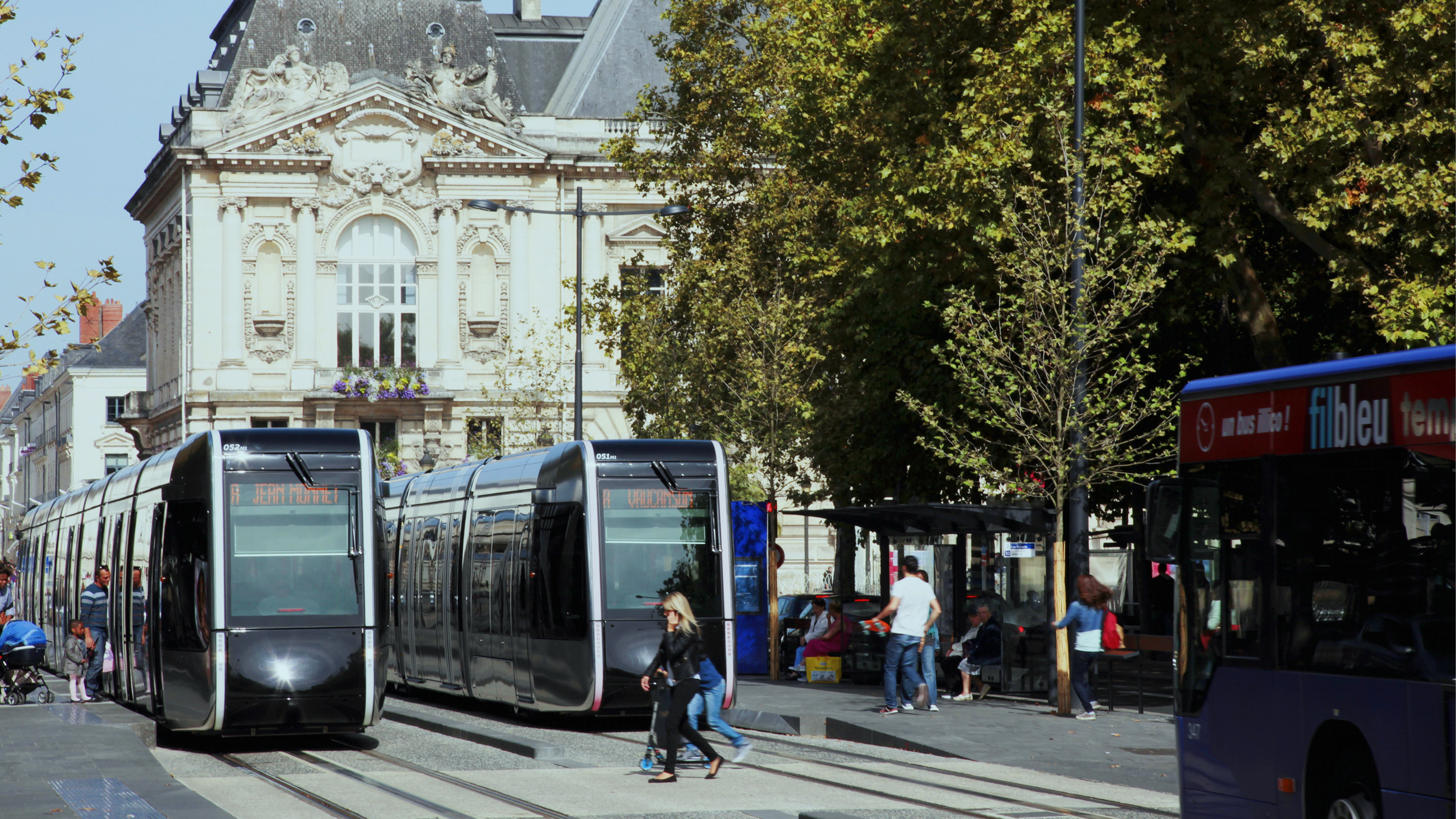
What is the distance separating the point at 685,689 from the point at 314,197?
50.4 m

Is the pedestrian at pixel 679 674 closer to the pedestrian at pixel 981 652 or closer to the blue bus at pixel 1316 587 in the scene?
the blue bus at pixel 1316 587

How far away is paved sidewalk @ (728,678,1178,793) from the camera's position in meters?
14.7

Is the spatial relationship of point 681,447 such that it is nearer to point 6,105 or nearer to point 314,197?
point 6,105

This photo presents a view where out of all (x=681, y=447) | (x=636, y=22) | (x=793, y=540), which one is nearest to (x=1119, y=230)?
(x=681, y=447)

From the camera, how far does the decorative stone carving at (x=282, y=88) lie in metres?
61.0

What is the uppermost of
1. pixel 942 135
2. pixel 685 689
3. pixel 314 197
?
pixel 314 197

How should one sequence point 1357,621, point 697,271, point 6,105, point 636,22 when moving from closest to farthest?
point 1357,621, point 6,105, point 697,271, point 636,22

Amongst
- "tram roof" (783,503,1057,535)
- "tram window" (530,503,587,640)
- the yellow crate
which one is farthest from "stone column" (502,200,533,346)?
"tram window" (530,503,587,640)

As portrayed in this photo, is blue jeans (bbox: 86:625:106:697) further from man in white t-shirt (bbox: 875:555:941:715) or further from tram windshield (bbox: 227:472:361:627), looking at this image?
man in white t-shirt (bbox: 875:555:941:715)

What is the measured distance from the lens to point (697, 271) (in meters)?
32.4

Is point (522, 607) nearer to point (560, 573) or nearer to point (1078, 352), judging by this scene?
point (560, 573)

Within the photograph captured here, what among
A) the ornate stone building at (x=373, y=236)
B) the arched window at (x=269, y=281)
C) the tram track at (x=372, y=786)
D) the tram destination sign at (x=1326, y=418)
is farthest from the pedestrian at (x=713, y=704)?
the arched window at (x=269, y=281)

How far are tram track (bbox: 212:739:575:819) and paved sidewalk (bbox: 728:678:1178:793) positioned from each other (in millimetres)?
4291

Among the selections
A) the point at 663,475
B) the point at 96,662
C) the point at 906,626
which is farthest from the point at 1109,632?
the point at 96,662
